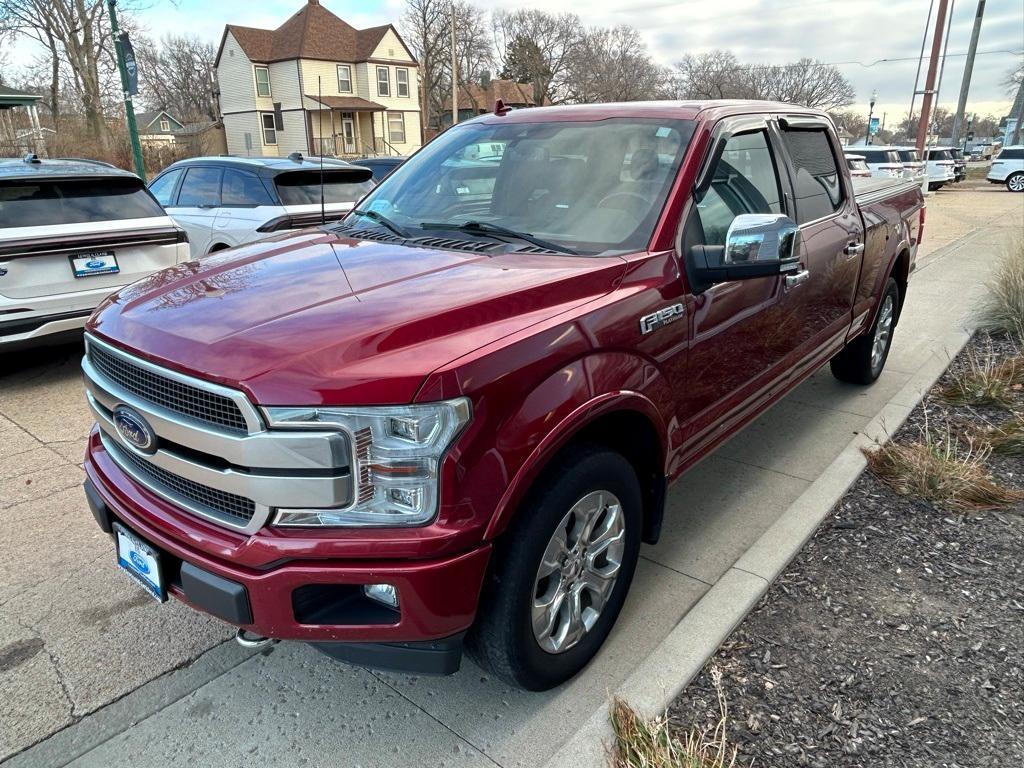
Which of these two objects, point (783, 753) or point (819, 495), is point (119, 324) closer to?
point (783, 753)

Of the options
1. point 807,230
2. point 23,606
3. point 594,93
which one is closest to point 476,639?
point 23,606

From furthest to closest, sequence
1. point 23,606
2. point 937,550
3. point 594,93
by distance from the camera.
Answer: point 594,93 < point 937,550 < point 23,606

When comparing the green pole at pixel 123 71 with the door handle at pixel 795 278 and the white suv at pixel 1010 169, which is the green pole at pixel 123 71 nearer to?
the door handle at pixel 795 278

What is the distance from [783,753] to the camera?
2250 mm

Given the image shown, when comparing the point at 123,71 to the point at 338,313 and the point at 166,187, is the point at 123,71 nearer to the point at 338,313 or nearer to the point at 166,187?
the point at 166,187

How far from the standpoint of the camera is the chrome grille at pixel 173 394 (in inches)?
76.9

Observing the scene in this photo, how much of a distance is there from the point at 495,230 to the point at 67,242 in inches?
155

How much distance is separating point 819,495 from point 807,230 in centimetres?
139

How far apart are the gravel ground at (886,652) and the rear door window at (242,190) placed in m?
6.15

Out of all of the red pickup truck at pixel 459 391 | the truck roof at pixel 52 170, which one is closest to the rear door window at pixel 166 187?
the truck roof at pixel 52 170

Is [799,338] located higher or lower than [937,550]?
higher

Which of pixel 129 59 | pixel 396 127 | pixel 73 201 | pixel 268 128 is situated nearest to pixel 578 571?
pixel 73 201

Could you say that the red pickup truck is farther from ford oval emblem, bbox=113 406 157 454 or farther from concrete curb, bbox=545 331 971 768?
concrete curb, bbox=545 331 971 768

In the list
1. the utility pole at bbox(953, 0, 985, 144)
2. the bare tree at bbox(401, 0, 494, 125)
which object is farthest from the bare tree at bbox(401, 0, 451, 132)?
the utility pole at bbox(953, 0, 985, 144)
